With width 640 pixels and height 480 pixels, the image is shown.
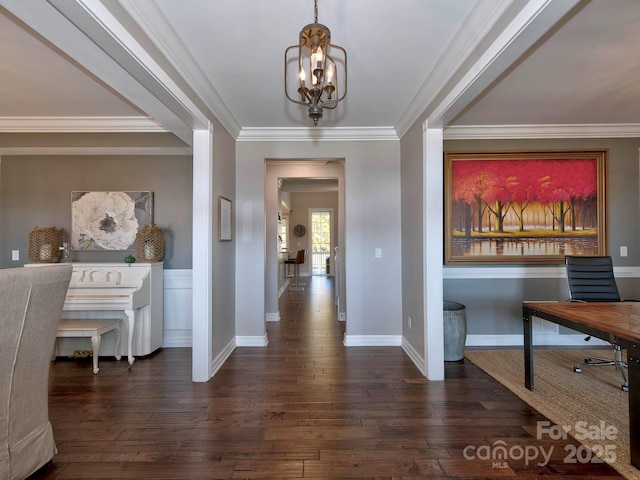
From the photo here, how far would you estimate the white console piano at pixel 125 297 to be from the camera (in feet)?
11.1

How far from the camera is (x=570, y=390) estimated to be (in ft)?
9.11

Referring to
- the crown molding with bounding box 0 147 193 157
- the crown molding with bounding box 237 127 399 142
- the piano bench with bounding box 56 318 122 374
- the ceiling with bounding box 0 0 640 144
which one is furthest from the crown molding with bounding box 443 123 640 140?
the piano bench with bounding box 56 318 122 374

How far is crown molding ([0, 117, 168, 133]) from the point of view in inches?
142

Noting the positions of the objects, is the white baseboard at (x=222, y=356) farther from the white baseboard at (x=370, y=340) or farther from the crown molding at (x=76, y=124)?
the crown molding at (x=76, y=124)

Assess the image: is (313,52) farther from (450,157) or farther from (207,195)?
(450,157)

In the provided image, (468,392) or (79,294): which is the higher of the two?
(79,294)

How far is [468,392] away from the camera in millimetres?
2781

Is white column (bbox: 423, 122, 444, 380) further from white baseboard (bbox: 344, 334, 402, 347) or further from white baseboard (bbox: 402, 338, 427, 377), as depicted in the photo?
white baseboard (bbox: 344, 334, 402, 347)

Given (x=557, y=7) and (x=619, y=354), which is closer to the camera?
(x=557, y=7)

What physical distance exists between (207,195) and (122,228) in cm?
162

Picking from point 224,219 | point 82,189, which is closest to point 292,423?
point 224,219

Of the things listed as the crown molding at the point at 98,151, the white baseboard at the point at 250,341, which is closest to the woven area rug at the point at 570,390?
the white baseboard at the point at 250,341

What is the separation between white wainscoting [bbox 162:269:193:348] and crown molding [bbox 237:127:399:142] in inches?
71.3

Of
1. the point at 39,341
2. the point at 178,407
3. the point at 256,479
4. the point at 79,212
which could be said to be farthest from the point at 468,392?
the point at 79,212
